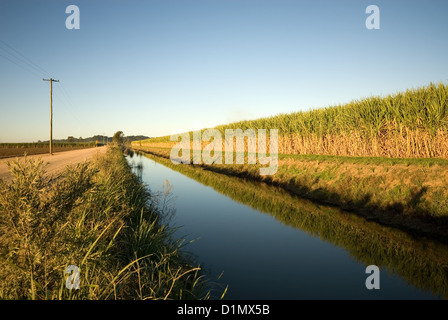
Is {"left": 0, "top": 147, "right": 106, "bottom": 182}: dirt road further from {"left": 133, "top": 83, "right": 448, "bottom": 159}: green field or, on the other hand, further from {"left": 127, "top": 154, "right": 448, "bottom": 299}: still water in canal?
{"left": 133, "top": 83, "right": 448, "bottom": 159}: green field

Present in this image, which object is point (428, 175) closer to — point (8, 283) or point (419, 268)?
point (419, 268)

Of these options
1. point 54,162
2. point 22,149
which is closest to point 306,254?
point 54,162

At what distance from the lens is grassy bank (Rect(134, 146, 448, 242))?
6938 mm

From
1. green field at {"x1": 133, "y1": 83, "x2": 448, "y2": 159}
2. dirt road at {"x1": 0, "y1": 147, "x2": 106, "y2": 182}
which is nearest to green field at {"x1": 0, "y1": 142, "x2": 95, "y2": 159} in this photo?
dirt road at {"x1": 0, "y1": 147, "x2": 106, "y2": 182}

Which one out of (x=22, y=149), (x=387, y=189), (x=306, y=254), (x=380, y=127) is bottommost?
(x=306, y=254)

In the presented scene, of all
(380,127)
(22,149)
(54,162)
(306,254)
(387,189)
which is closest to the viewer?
(306,254)

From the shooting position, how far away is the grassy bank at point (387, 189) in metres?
6.94

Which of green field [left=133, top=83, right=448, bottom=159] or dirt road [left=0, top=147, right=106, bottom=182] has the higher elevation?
green field [left=133, top=83, right=448, bottom=159]

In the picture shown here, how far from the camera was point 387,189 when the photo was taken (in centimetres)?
860

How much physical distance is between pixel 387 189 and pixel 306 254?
4.77 m

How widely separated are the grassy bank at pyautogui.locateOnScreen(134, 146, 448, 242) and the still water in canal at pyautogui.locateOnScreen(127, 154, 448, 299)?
668 mm

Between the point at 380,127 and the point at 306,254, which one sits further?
the point at 380,127

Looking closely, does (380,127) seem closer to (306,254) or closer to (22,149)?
(306,254)
